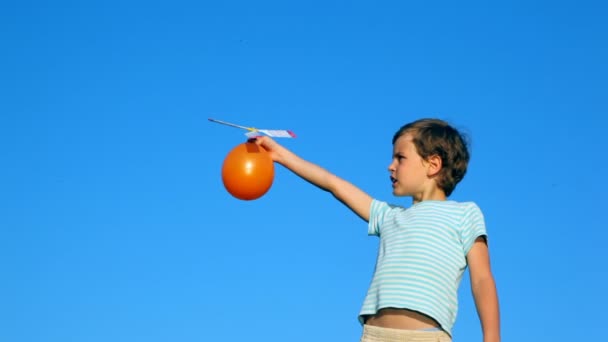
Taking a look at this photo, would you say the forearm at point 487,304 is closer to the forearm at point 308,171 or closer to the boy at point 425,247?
the boy at point 425,247

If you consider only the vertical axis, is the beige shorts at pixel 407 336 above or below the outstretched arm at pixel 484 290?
below

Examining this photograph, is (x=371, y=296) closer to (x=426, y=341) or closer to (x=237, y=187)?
(x=426, y=341)

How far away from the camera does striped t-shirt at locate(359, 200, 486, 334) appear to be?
646 cm

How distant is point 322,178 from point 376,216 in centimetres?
61

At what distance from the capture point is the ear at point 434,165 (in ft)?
22.9

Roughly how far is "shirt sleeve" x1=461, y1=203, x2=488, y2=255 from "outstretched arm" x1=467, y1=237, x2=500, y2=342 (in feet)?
0.13

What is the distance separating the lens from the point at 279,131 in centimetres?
770

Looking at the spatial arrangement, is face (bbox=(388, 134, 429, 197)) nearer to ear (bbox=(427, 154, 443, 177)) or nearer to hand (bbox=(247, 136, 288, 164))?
ear (bbox=(427, 154, 443, 177))

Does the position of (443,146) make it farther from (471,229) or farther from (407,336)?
(407,336)

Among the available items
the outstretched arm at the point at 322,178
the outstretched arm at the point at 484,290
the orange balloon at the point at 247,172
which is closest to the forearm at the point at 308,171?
the outstretched arm at the point at 322,178

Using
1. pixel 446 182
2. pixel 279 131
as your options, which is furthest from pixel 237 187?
pixel 446 182

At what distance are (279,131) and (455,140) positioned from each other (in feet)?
5.15

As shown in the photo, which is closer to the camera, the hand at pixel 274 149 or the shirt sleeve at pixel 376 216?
the shirt sleeve at pixel 376 216

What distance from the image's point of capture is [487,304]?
21.0 ft
